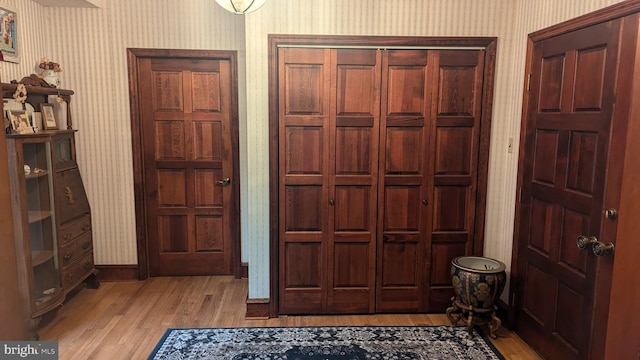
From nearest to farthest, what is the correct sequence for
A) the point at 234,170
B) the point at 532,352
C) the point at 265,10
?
the point at 532,352
the point at 265,10
the point at 234,170

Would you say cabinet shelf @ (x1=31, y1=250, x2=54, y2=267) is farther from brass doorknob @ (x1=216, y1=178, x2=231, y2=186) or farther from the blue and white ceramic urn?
the blue and white ceramic urn

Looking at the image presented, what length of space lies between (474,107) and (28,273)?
3.39 m

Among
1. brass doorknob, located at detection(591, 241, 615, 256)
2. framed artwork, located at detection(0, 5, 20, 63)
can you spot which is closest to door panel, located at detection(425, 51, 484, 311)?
brass doorknob, located at detection(591, 241, 615, 256)

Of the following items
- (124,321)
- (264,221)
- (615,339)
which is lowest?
(124,321)

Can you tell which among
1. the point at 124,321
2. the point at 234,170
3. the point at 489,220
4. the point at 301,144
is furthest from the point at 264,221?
the point at 489,220

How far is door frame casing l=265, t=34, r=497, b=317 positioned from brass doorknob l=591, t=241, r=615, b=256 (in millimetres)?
1115

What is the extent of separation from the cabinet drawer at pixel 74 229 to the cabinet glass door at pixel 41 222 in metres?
0.09

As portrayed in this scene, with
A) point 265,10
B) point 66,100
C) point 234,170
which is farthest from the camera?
point 234,170

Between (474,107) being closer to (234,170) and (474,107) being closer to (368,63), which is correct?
(368,63)

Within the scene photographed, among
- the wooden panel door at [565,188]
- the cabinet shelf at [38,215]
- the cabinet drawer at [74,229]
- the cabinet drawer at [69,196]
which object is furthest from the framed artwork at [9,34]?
the wooden panel door at [565,188]

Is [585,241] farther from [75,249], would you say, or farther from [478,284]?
[75,249]

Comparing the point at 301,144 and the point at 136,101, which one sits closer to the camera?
the point at 301,144

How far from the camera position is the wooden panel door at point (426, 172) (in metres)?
3.15

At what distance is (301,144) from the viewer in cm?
316
